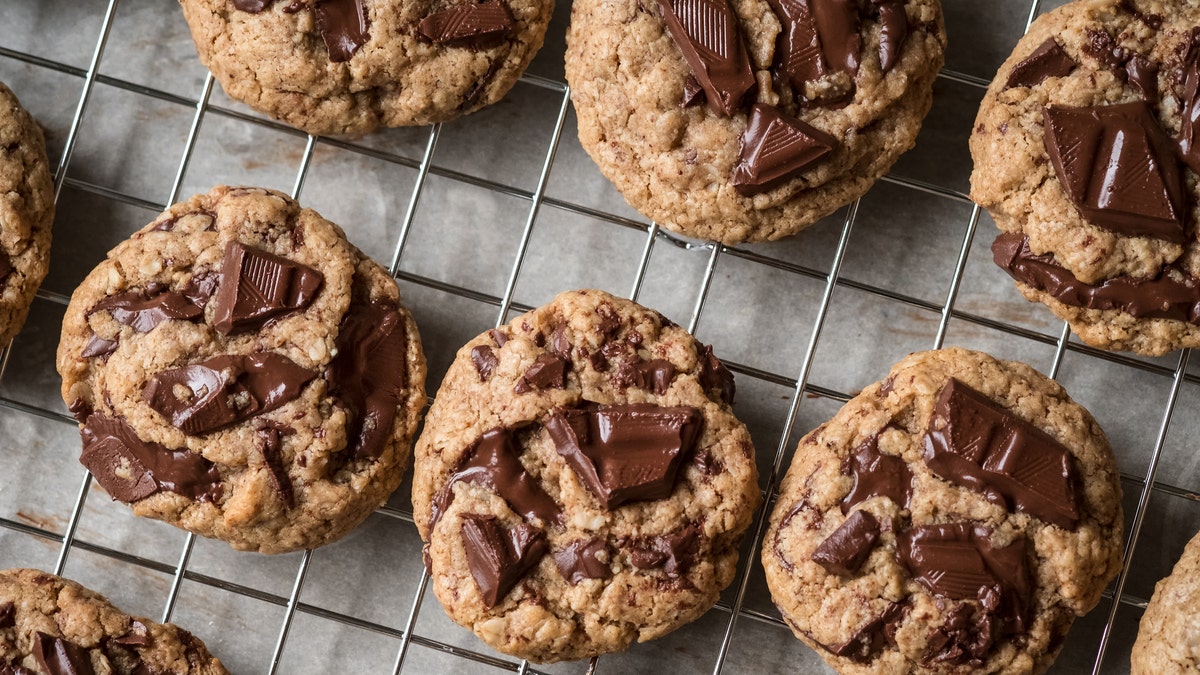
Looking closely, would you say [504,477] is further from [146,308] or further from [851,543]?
[146,308]

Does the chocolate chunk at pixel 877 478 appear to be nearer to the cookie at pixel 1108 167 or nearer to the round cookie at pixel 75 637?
the cookie at pixel 1108 167

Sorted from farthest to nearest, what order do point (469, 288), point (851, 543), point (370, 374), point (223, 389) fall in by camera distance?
point (469, 288)
point (370, 374)
point (223, 389)
point (851, 543)

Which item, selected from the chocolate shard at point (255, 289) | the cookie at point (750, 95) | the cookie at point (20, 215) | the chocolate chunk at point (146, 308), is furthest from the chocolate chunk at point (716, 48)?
the cookie at point (20, 215)

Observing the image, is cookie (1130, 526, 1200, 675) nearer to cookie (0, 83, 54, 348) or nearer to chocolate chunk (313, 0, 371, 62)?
chocolate chunk (313, 0, 371, 62)

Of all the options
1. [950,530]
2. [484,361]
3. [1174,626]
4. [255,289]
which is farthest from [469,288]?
[1174,626]

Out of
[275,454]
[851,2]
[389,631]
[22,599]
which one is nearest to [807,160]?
[851,2]

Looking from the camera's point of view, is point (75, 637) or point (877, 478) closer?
point (877, 478)
